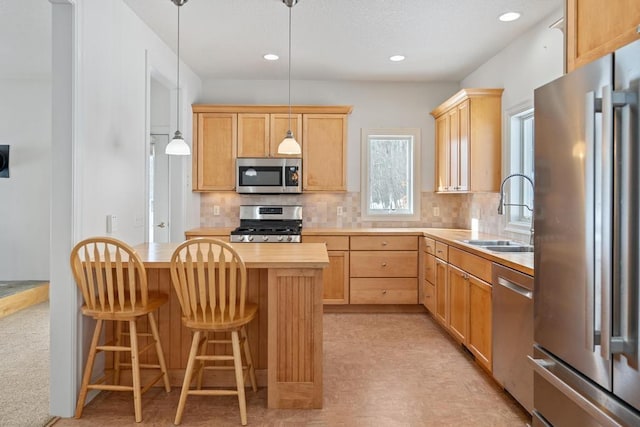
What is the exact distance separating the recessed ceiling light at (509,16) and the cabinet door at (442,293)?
6.61 ft

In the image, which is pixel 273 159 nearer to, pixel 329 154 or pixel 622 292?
pixel 329 154

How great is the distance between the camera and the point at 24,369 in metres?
3.21

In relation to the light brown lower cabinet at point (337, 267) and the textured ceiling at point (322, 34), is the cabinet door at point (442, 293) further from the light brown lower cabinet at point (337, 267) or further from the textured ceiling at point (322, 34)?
the textured ceiling at point (322, 34)

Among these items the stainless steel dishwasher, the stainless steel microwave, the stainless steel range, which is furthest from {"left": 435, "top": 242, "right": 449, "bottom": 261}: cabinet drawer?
the stainless steel microwave

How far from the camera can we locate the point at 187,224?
15.6ft

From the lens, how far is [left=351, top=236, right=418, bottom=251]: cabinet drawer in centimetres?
476

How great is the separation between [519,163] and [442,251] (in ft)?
3.38

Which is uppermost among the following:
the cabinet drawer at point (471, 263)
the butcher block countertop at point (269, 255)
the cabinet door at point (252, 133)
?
the cabinet door at point (252, 133)

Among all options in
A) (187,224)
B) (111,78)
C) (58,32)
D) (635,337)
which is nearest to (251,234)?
(187,224)

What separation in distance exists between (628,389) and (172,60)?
4250mm

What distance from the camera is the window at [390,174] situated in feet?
17.6

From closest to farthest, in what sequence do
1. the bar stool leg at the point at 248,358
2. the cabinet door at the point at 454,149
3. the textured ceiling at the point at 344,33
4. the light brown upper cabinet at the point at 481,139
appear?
1. the bar stool leg at the point at 248,358
2. the textured ceiling at the point at 344,33
3. the light brown upper cabinet at the point at 481,139
4. the cabinet door at the point at 454,149

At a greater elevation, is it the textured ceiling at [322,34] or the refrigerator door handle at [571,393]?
the textured ceiling at [322,34]

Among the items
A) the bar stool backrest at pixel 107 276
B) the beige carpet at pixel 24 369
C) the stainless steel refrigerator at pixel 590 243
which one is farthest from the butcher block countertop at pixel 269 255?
the stainless steel refrigerator at pixel 590 243
